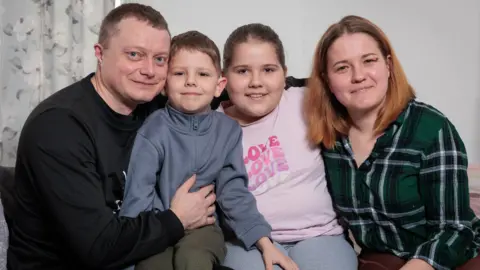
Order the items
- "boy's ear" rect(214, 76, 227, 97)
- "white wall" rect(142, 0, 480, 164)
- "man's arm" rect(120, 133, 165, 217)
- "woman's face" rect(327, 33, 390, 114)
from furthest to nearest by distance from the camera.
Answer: "white wall" rect(142, 0, 480, 164) < "boy's ear" rect(214, 76, 227, 97) < "woman's face" rect(327, 33, 390, 114) < "man's arm" rect(120, 133, 165, 217)

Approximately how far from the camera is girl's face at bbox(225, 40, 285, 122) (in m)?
1.64

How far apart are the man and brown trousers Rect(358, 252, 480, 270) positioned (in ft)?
1.76

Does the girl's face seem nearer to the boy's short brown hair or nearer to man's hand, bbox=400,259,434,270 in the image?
the boy's short brown hair

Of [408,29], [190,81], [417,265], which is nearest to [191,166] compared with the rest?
[190,81]

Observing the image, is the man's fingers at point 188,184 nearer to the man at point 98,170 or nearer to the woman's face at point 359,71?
the man at point 98,170

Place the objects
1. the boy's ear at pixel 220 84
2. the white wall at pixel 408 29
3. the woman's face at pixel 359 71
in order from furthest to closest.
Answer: the white wall at pixel 408 29 → the boy's ear at pixel 220 84 → the woman's face at pixel 359 71

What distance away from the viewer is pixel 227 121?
163cm

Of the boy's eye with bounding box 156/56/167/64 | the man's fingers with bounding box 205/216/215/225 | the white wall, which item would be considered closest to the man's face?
the boy's eye with bounding box 156/56/167/64

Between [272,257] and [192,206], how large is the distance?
0.29 meters

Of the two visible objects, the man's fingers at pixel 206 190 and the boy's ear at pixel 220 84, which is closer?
the man's fingers at pixel 206 190

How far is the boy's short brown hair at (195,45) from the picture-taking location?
62.2 inches

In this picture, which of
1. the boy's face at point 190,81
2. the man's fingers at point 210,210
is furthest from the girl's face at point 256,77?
the man's fingers at point 210,210

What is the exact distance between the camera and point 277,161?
164 cm

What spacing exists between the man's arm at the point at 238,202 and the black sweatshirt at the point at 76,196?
199 mm
